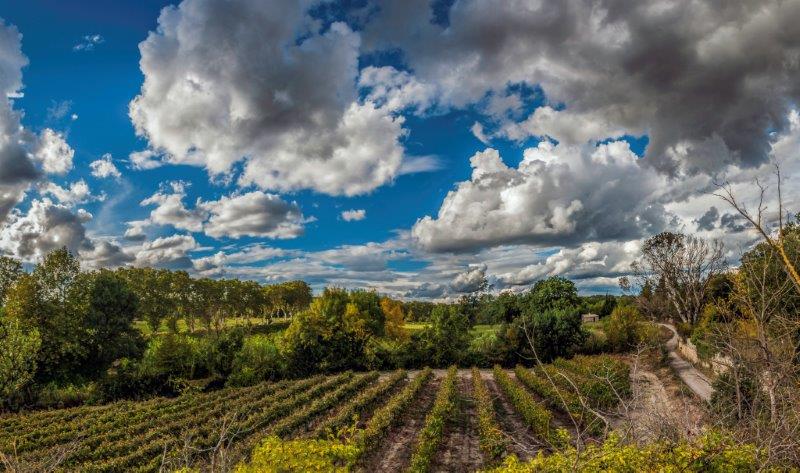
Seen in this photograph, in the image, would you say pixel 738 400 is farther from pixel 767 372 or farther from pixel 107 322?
pixel 107 322

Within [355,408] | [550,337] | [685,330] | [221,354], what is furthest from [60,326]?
[685,330]

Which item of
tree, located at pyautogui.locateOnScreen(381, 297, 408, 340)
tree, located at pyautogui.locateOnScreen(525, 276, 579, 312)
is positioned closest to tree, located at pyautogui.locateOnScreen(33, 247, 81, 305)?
tree, located at pyautogui.locateOnScreen(381, 297, 408, 340)

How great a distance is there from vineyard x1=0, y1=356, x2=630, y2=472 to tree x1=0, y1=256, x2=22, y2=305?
899 inches

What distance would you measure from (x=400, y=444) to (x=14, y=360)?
2504cm

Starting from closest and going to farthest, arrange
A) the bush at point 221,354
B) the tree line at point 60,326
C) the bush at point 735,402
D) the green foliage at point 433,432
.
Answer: the bush at point 735,402 → the green foliage at point 433,432 → the tree line at point 60,326 → the bush at point 221,354

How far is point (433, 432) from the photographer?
54.6 feet

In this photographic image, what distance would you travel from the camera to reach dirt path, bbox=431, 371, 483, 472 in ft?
51.2

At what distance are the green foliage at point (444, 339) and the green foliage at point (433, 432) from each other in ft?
45.7

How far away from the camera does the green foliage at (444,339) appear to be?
129ft

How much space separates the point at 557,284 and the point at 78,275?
45.1 meters

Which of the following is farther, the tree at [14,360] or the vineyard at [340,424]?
the tree at [14,360]

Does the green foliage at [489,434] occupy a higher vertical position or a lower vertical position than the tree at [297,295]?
lower

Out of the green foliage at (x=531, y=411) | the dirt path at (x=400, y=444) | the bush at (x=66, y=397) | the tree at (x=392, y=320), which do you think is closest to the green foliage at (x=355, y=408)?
the dirt path at (x=400, y=444)

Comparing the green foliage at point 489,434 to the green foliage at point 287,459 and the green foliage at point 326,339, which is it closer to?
the green foliage at point 287,459
